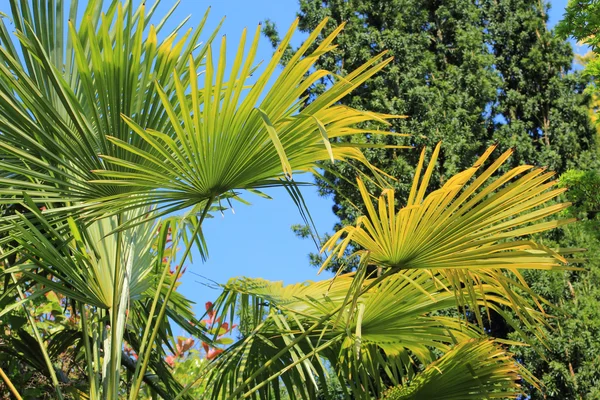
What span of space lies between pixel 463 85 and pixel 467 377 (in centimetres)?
843

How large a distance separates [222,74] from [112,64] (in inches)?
16.6

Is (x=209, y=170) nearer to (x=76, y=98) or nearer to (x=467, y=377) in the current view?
(x=76, y=98)

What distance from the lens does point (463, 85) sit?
1038cm

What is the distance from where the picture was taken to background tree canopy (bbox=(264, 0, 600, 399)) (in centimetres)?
966

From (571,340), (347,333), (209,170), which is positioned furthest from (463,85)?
(209,170)

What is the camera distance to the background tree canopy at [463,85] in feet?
31.7

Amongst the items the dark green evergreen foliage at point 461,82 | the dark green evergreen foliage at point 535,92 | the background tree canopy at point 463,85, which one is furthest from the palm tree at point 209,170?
the dark green evergreen foliage at point 535,92

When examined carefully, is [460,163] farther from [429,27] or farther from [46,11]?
[46,11]

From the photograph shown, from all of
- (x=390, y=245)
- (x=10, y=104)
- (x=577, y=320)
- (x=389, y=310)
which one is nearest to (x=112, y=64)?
(x=10, y=104)

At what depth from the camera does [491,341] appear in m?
2.53

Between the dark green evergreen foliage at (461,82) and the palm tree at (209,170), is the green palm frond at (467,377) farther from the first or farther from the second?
the dark green evergreen foliage at (461,82)

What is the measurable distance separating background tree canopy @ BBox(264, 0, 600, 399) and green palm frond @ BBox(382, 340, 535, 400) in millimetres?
6511

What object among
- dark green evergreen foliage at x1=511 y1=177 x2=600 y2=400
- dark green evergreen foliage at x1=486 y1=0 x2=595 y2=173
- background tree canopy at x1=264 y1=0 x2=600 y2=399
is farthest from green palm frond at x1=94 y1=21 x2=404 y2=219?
dark green evergreen foliage at x1=486 y1=0 x2=595 y2=173

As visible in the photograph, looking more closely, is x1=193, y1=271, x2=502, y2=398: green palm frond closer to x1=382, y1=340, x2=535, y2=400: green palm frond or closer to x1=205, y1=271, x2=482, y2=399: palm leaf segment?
x1=205, y1=271, x2=482, y2=399: palm leaf segment
